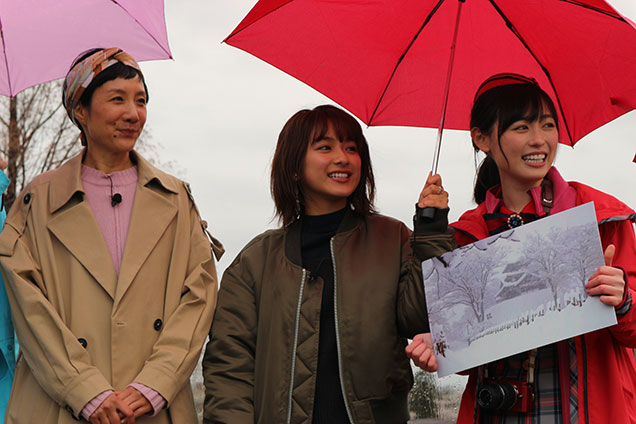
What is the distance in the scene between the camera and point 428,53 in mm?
4066

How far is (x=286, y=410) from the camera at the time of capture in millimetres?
3486

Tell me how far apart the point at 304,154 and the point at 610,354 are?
1615 mm

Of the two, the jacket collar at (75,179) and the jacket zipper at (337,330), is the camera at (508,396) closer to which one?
the jacket zipper at (337,330)

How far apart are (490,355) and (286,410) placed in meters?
0.90

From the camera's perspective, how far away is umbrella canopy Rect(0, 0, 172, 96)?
13.9 ft

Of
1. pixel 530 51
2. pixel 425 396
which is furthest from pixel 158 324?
pixel 530 51

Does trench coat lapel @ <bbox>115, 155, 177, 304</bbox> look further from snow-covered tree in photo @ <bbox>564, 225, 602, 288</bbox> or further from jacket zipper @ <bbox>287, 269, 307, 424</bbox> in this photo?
snow-covered tree in photo @ <bbox>564, 225, 602, 288</bbox>

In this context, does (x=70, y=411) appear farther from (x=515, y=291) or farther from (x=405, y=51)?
(x=405, y=51)

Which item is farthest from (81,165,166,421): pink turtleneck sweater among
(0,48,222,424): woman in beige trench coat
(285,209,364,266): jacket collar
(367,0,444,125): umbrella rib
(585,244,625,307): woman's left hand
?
(585,244,625,307): woman's left hand

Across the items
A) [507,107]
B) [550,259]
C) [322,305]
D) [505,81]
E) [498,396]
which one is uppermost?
[505,81]

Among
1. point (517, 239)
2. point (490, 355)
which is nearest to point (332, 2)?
point (517, 239)

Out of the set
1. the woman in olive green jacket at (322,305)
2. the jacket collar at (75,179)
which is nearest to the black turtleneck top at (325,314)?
the woman in olive green jacket at (322,305)

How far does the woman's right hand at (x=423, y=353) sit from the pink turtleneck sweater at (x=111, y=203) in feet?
4.44

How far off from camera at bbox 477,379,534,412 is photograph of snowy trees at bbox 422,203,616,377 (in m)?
0.16
